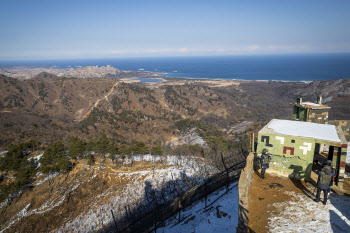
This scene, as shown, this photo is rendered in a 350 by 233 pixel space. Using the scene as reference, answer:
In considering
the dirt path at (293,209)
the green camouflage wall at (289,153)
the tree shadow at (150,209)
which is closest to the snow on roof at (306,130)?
the green camouflage wall at (289,153)

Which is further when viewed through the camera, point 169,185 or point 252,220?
point 169,185

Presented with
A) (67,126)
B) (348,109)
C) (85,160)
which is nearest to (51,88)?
(67,126)

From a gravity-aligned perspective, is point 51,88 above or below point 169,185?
above

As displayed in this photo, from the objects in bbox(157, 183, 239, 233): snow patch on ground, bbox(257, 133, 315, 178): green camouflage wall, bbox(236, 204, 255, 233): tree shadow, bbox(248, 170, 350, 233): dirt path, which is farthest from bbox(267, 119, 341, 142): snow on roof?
bbox(157, 183, 239, 233): snow patch on ground

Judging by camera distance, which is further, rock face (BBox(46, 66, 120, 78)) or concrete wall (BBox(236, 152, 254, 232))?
rock face (BBox(46, 66, 120, 78))

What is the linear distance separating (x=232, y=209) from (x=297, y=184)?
346 cm

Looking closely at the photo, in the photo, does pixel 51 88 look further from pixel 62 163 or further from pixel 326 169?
pixel 326 169

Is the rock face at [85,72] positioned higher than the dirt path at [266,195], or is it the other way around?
the rock face at [85,72]

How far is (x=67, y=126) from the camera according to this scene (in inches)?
1700

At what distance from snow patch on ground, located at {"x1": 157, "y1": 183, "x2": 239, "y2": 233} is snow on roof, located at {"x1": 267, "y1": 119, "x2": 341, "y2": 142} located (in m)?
4.47

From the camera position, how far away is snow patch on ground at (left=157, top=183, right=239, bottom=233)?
979 cm

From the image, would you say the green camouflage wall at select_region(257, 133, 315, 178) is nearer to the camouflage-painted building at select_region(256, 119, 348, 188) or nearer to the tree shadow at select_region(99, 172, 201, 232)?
the camouflage-painted building at select_region(256, 119, 348, 188)

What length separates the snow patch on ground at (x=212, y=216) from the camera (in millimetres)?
9789

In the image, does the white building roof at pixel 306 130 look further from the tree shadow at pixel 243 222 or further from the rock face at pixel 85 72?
the rock face at pixel 85 72
